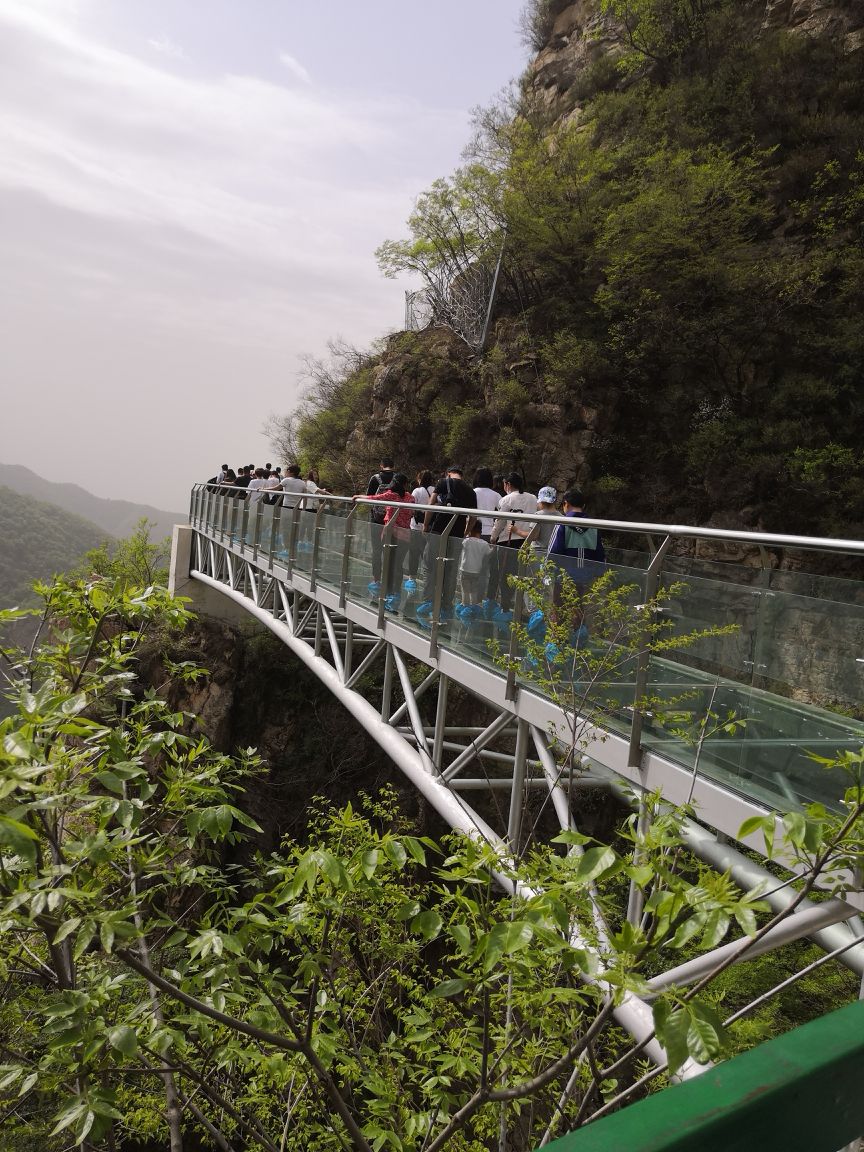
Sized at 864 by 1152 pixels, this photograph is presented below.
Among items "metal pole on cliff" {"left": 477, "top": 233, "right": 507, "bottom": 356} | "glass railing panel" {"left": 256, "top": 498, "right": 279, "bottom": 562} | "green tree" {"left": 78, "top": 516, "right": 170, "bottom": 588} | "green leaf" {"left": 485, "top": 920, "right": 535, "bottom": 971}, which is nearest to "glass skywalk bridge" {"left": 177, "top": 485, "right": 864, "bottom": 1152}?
"green leaf" {"left": 485, "top": 920, "right": 535, "bottom": 971}

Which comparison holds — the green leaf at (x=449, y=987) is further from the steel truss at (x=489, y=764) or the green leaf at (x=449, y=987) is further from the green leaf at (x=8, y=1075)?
the green leaf at (x=8, y=1075)

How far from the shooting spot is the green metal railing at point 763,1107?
54 centimetres

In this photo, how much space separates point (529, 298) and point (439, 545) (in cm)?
1847

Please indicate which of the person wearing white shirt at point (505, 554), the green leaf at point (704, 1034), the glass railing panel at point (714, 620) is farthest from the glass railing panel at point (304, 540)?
the green leaf at point (704, 1034)

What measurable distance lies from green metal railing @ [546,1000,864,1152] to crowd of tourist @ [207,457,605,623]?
12.1 ft

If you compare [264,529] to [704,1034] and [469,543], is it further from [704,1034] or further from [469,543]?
[704,1034]

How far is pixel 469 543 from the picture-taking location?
557 cm

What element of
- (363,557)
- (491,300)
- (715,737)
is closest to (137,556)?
(491,300)

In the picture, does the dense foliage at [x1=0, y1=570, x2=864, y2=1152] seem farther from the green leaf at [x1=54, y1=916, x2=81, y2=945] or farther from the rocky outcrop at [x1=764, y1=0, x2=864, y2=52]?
the rocky outcrop at [x1=764, y1=0, x2=864, y2=52]

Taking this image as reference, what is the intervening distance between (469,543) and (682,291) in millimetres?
15907

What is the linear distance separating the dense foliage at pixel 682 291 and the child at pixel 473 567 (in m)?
12.9

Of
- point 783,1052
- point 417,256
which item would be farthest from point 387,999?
point 417,256

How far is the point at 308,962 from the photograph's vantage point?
2.53 m

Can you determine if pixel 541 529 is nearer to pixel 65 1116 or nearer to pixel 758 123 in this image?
pixel 65 1116
